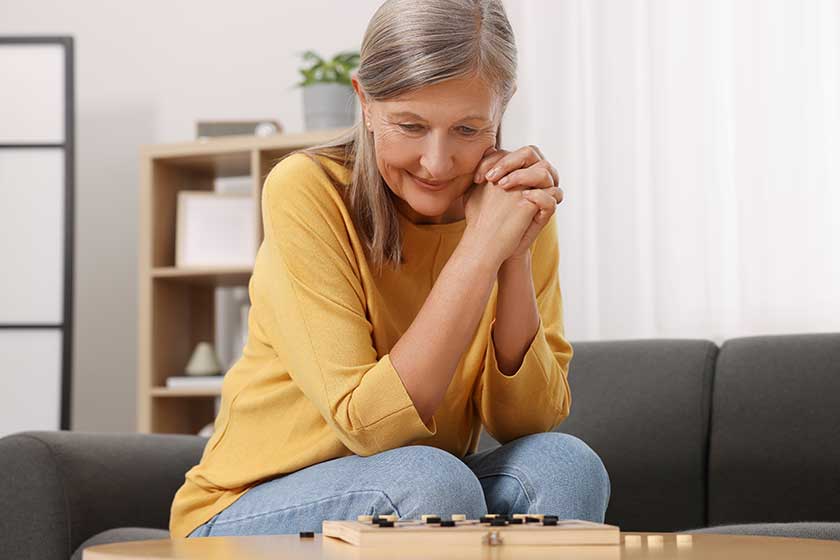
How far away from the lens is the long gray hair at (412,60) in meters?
1.34

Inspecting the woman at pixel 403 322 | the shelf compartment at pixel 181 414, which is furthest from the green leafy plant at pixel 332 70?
the woman at pixel 403 322

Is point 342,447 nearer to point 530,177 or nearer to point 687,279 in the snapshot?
point 530,177

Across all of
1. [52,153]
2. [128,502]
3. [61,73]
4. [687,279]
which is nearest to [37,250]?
[52,153]

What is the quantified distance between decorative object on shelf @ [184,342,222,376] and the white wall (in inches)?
14.7

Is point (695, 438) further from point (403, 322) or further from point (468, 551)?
point (468, 551)

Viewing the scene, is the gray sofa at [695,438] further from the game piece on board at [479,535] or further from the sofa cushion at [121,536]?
the game piece on board at [479,535]

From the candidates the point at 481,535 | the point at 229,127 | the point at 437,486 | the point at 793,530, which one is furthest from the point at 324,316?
the point at 229,127

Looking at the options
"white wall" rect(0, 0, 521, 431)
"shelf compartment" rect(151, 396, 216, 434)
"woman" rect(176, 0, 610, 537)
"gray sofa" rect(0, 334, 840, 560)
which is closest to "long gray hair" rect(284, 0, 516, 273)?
"woman" rect(176, 0, 610, 537)

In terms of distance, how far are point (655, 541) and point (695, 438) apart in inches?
49.3

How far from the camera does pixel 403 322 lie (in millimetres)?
1532

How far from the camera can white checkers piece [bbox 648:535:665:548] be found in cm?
98

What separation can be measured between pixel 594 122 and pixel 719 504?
1.13 meters

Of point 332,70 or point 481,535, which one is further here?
point 332,70

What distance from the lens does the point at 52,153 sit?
10.5ft
